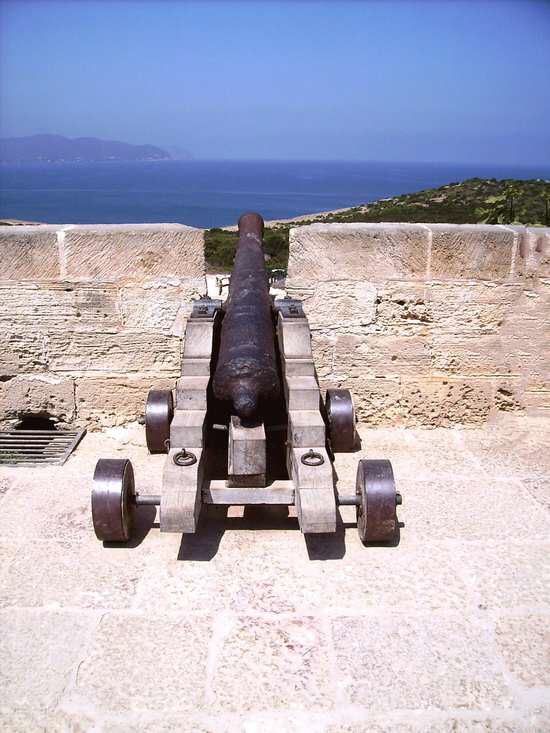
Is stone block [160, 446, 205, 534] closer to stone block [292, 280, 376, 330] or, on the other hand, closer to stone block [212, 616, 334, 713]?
stone block [212, 616, 334, 713]

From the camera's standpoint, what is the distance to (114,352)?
4473 mm

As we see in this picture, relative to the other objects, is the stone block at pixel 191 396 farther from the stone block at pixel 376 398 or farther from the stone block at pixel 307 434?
the stone block at pixel 376 398

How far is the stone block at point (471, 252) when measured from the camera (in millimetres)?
4340

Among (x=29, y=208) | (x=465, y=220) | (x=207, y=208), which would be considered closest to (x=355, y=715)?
(x=465, y=220)

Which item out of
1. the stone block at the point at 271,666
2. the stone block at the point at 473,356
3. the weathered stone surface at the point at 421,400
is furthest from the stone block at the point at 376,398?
the stone block at the point at 271,666

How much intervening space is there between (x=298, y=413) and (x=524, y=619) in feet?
4.25

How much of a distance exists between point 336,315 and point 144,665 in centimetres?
264

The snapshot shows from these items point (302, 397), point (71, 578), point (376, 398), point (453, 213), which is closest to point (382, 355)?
point (376, 398)

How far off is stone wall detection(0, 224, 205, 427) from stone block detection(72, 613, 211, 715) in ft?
6.91

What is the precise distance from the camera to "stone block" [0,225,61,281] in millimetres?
4188

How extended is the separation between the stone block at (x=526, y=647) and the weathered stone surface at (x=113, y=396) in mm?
2653

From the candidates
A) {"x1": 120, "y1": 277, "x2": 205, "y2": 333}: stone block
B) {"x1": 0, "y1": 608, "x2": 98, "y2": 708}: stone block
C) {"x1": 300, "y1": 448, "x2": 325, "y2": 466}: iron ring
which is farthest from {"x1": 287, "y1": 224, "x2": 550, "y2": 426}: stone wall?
{"x1": 0, "y1": 608, "x2": 98, "y2": 708}: stone block

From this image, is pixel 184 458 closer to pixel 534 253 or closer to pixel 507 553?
pixel 507 553

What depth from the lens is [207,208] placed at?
66.6 metres
